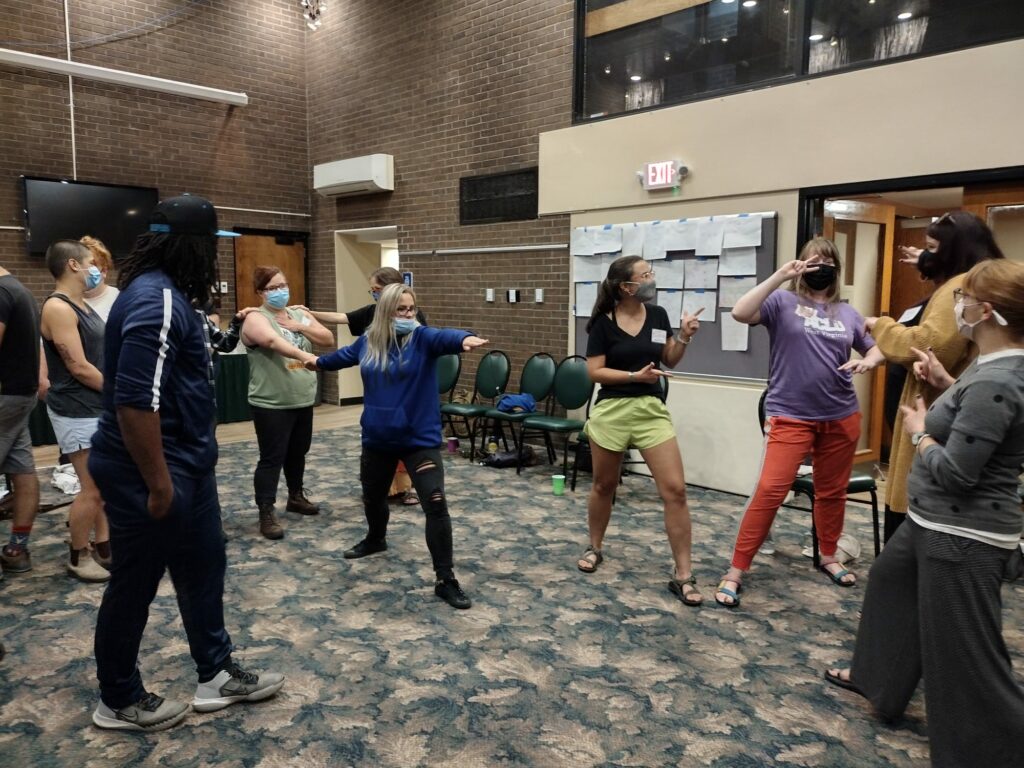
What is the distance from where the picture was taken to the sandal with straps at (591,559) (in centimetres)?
353

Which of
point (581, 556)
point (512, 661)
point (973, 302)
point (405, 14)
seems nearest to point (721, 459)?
point (581, 556)

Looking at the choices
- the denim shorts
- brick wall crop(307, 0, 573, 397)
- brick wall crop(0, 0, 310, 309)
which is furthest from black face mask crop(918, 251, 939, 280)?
brick wall crop(0, 0, 310, 309)

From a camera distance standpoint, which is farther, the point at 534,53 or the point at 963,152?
the point at 534,53

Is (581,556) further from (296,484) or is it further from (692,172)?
(692,172)

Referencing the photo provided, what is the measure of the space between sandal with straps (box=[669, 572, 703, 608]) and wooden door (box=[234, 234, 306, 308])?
6.21 metres

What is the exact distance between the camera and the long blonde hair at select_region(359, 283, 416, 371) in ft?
10.1

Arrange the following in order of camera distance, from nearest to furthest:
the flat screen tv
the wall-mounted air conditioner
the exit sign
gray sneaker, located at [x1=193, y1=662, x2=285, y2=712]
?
1. gray sneaker, located at [x1=193, y1=662, x2=285, y2=712]
2. the exit sign
3. the flat screen tv
4. the wall-mounted air conditioner

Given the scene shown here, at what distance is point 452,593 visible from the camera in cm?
315

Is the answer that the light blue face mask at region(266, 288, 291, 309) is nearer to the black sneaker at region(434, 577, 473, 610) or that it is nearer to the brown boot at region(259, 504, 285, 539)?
the brown boot at region(259, 504, 285, 539)

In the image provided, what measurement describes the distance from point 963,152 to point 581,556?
10.3 ft

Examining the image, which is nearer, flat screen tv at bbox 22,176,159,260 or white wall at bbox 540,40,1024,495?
white wall at bbox 540,40,1024,495

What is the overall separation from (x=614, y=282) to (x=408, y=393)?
1.06 m

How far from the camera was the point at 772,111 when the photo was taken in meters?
4.76

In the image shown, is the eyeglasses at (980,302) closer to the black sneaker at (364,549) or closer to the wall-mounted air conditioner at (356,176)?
the black sneaker at (364,549)
